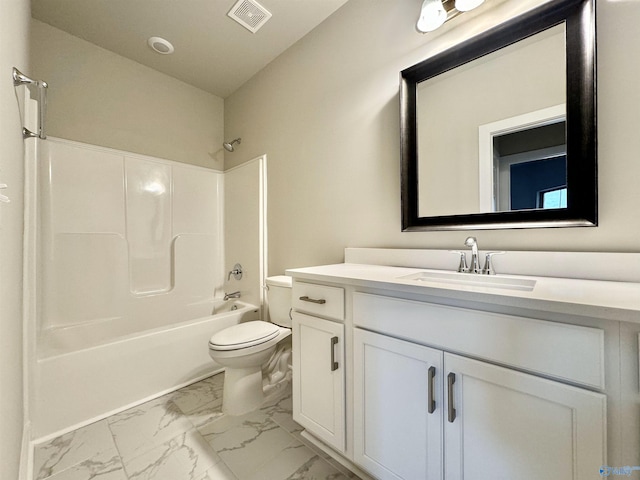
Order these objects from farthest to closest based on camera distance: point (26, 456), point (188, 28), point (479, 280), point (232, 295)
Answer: point (232, 295) → point (188, 28) → point (26, 456) → point (479, 280)

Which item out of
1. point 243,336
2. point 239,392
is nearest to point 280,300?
point 243,336

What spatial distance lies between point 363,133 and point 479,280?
104 cm

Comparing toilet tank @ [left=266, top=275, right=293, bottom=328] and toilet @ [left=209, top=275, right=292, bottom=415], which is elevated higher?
toilet tank @ [left=266, top=275, right=293, bottom=328]

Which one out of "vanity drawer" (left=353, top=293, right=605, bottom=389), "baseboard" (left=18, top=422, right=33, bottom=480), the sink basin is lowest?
"baseboard" (left=18, top=422, right=33, bottom=480)

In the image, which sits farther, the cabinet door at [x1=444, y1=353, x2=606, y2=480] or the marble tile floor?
the marble tile floor

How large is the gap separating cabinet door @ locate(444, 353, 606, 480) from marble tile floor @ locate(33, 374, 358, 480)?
25.7 inches

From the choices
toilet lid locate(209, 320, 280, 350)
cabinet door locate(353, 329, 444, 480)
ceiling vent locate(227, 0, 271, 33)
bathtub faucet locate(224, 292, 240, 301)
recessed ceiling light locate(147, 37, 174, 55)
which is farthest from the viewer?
bathtub faucet locate(224, 292, 240, 301)

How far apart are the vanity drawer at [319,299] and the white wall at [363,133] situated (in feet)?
1.76

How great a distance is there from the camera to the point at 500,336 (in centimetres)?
69

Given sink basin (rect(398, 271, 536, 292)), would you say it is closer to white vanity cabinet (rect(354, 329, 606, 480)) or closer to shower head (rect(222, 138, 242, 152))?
white vanity cabinet (rect(354, 329, 606, 480))

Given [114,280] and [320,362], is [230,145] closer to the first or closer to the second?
[114,280]

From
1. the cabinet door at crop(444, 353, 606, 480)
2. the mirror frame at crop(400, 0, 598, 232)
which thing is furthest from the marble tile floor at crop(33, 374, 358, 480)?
the mirror frame at crop(400, 0, 598, 232)

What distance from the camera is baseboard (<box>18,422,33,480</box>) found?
43.1 inches

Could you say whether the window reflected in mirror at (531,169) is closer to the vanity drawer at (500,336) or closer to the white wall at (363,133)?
the white wall at (363,133)
